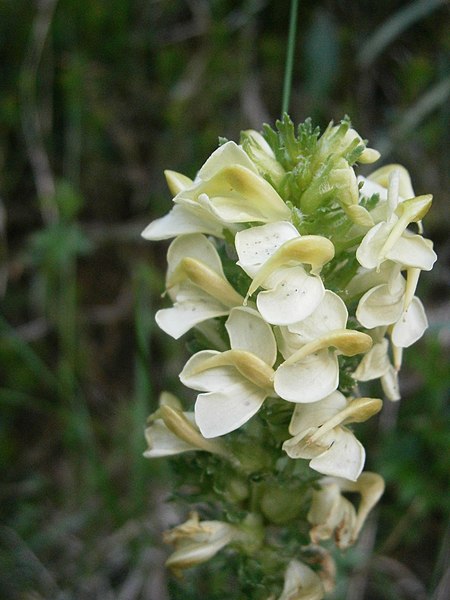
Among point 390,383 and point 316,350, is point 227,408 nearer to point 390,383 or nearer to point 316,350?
point 316,350

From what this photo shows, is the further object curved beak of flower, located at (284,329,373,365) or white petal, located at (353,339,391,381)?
white petal, located at (353,339,391,381)

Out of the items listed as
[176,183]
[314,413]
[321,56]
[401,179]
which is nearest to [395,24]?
[321,56]

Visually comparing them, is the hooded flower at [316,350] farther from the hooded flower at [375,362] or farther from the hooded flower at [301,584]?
the hooded flower at [301,584]

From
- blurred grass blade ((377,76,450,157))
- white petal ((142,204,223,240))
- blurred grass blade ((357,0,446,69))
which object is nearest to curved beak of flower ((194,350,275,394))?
white petal ((142,204,223,240))

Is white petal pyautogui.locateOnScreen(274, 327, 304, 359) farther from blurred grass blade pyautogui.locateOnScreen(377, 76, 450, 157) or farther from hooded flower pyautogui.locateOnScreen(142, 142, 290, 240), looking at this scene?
blurred grass blade pyautogui.locateOnScreen(377, 76, 450, 157)

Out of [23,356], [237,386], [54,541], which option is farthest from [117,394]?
[237,386]

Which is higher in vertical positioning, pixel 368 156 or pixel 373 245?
pixel 368 156

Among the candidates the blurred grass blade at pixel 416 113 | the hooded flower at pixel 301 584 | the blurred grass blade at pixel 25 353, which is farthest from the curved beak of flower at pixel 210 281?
the blurred grass blade at pixel 416 113
